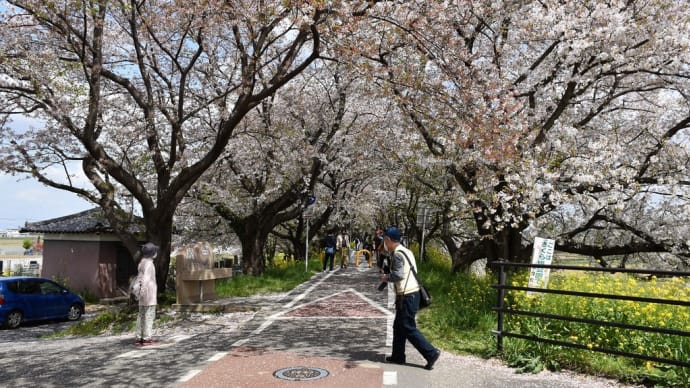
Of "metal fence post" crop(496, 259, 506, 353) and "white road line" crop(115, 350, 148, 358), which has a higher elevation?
"metal fence post" crop(496, 259, 506, 353)

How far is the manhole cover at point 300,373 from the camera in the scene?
6.29m

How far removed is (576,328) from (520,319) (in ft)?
3.02

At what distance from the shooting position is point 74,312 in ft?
62.2

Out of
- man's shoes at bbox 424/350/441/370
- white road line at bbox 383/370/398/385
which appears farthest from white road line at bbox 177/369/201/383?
man's shoes at bbox 424/350/441/370

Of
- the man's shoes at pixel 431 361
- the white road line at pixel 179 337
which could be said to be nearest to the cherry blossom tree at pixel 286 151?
the white road line at pixel 179 337

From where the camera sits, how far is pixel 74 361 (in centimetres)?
758

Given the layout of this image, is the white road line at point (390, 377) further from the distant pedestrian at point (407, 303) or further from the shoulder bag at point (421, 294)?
the shoulder bag at point (421, 294)

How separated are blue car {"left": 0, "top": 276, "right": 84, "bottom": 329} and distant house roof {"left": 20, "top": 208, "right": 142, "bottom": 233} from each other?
16.1 feet

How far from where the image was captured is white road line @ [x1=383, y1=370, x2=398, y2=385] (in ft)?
20.0

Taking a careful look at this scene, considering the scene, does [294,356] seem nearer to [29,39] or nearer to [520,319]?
[520,319]

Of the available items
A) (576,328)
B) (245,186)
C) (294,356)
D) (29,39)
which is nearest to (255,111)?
(245,186)

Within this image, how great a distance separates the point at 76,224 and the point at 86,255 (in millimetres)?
1746

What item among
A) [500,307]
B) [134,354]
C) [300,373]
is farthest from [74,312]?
[500,307]

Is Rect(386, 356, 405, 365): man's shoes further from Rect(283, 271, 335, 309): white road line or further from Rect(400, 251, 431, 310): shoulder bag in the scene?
Rect(283, 271, 335, 309): white road line
